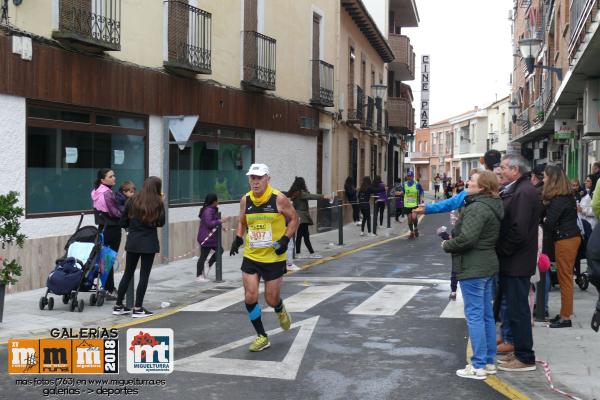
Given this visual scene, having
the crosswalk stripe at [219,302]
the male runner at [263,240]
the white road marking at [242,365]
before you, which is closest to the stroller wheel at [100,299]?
the crosswalk stripe at [219,302]

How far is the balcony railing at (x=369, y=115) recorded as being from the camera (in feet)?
93.3

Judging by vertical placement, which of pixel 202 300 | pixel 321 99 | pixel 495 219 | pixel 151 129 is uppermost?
pixel 321 99

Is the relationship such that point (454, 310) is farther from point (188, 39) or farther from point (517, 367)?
point (188, 39)

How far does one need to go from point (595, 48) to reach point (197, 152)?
8192 mm

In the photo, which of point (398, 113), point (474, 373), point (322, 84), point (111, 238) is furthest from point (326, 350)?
point (398, 113)

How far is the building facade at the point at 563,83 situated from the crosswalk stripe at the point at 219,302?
22.8ft

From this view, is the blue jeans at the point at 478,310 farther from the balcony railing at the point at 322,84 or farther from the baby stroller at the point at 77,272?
the balcony railing at the point at 322,84

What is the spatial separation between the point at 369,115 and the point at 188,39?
16.3 meters

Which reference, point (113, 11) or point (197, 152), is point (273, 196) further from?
point (197, 152)

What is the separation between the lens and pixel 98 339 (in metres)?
6.75

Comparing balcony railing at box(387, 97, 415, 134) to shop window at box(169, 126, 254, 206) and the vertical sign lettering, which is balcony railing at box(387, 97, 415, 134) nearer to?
the vertical sign lettering

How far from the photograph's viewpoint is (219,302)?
32.5 ft

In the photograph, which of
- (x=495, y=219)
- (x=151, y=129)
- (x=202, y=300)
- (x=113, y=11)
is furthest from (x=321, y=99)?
(x=495, y=219)

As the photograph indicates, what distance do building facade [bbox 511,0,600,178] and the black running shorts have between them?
728 centimetres
